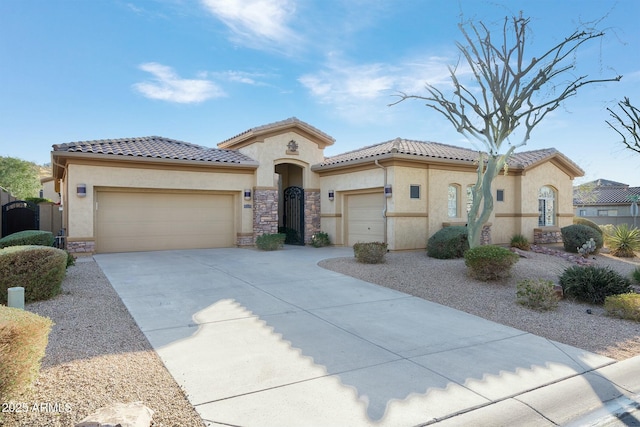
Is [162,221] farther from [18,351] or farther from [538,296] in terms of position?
[538,296]

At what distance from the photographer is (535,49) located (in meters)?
11.0

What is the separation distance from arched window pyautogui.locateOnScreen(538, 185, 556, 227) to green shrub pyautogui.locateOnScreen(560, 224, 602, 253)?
229 centimetres

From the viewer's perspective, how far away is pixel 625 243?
648 inches

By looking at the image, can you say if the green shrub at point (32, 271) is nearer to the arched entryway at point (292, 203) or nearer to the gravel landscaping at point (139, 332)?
the gravel landscaping at point (139, 332)

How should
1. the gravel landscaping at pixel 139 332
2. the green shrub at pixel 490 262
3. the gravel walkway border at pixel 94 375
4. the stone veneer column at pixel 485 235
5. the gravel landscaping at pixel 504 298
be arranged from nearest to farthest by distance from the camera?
the gravel walkway border at pixel 94 375 < the gravel landscaping at pixel 139 332 < the gravel landscaping at pixel 504 298 < the green shrub at pixel 490 262 < the stone veneer column at pixel 485 235

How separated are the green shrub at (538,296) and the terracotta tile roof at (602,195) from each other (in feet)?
116

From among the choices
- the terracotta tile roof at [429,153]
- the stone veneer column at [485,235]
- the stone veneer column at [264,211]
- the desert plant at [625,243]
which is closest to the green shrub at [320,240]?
the stone veneer column at [264,211]

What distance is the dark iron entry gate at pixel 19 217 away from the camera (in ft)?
58.3

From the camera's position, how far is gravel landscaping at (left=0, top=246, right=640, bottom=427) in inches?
144

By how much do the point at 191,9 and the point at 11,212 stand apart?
13.4m

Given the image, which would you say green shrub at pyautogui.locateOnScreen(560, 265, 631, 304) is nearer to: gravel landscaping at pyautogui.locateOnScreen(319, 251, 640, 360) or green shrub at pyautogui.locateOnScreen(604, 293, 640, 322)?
gravel landscaping at pyautogui.locateOnScreen(319, 251, 640, 360)

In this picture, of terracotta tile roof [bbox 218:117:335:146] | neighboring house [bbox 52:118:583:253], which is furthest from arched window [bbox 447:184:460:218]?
terracotta tile roof [bbox 218:117:335:146]

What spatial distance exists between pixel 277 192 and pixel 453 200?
23.6 ft

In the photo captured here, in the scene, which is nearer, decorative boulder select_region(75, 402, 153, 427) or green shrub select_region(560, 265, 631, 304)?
decorative boulder select_region(75, 402, 153, 427)
